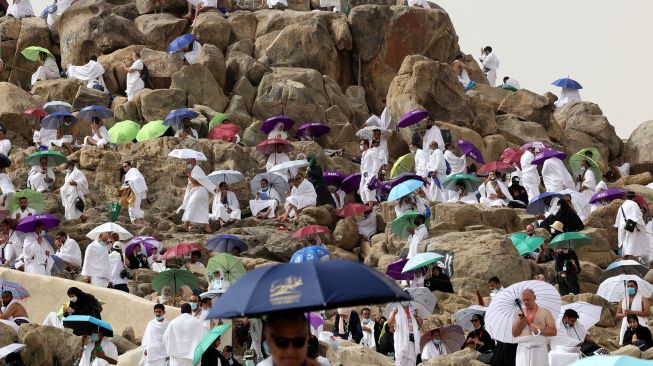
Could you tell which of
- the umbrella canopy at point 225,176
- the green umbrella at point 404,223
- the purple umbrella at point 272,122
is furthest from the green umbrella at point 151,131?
the green umbrella at point 404,223

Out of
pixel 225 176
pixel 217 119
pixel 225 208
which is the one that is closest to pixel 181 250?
pixel 225 208

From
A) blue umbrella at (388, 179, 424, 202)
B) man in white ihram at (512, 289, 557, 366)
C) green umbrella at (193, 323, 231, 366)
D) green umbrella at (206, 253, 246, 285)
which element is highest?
man in white ihram at (512, 289, 557, 366)

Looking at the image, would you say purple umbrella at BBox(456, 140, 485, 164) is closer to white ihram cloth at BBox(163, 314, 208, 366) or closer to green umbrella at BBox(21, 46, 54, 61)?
green umbrella at BBox(21, 46, 54, 61)

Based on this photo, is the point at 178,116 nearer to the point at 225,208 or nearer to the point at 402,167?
the point at 225,208

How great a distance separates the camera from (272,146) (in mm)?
32000

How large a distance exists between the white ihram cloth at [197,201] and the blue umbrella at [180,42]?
9463mm

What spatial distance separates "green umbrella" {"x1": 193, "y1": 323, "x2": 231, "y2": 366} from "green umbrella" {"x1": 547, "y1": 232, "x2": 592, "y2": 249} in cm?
876

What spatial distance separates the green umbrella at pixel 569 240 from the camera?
25016 millimetres

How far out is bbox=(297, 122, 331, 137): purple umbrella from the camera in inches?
1363

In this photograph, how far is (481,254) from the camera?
2523cm

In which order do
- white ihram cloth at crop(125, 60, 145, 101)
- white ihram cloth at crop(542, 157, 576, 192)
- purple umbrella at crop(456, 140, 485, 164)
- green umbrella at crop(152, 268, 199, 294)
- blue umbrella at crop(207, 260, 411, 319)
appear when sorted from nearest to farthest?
blue umbrella at crop(207, 260, 411, 319), green umbrella at crop(152, 268, 199, 294), white ihram cloth at crop(542, 157, 576, 192), purple umbrella at crop(456, 140, 485, 164), white ihram cloth at crop(125, 60, 145, 101)

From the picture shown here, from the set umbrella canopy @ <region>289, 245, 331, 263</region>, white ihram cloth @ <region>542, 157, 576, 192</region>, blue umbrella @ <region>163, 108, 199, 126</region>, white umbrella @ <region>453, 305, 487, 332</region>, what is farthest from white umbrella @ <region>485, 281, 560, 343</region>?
blue umbrella @ <region>163, 108, 199, 126</region>

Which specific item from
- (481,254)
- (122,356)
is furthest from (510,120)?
(122,356)

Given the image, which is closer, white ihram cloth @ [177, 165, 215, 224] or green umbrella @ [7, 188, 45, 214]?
green umbrella @ [7, 188, 45, 214]
